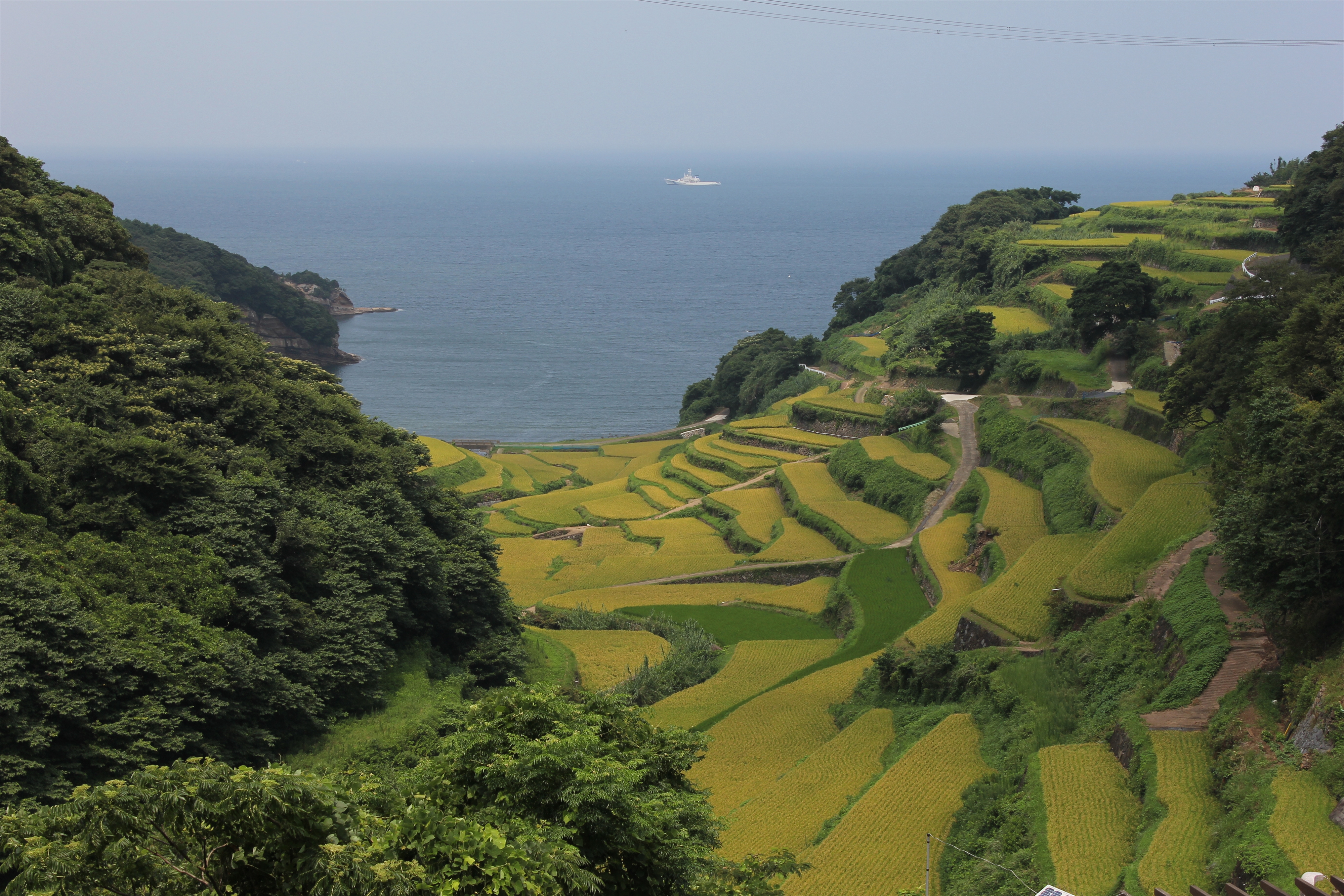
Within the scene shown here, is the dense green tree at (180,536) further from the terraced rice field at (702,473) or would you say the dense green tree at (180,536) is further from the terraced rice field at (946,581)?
the terraced rice field at (702,473)

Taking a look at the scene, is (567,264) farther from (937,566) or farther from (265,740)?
(265,740)

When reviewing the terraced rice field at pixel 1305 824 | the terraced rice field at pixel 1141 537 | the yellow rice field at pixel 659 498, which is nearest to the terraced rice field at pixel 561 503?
the yellow rice field at pixel 659 498

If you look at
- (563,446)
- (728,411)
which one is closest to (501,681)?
(563,446)

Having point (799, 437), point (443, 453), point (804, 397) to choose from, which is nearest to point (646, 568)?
point (799, 437)

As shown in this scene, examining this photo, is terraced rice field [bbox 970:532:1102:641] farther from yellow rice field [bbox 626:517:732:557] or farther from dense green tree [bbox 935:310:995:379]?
dense green tree [bbox 935:310:995:379]

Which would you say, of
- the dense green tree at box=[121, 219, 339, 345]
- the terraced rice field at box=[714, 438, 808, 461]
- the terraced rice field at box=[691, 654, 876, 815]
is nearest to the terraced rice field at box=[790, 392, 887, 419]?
the terraced rice field at box=[714, 438, 808, 461]

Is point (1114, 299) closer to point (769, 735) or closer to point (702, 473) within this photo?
point (702, 473)
